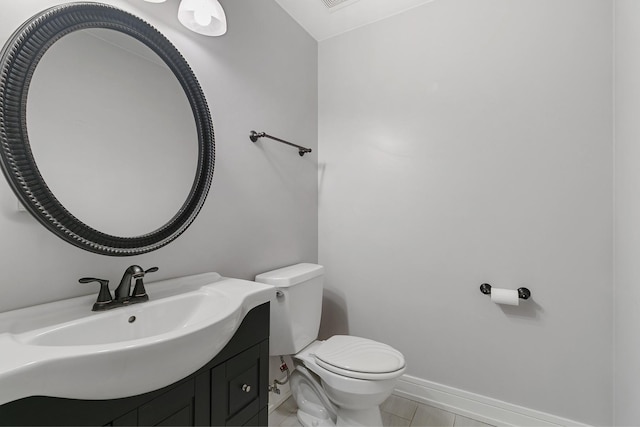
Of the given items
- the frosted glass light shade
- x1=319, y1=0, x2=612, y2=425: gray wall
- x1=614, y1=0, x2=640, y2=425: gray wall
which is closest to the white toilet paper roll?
x1=319, y1=0, x2=612, y2=425: gray wall

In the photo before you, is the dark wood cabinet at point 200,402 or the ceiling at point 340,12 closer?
the dark wood cabinet at point 200,402

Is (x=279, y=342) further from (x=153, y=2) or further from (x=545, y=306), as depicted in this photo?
(x=153, y=2)

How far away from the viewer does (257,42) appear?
1.55m

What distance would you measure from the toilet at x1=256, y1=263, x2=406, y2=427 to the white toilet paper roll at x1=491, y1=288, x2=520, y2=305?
583mm

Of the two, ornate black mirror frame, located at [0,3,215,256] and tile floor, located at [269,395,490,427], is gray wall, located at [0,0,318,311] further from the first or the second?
tile floor, located at [269,395,490,427]

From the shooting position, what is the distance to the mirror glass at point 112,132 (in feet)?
2.65

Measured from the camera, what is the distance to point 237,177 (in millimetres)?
1412

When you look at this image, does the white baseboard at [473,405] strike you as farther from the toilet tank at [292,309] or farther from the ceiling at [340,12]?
the ceiling at [340,12]

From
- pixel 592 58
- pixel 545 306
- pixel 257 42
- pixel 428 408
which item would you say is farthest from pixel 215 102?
pixel 428 408

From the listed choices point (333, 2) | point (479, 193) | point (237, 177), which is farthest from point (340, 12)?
point (479, 193)

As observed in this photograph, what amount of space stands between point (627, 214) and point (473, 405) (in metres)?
1.22

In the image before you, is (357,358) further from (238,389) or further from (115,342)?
(115,342)

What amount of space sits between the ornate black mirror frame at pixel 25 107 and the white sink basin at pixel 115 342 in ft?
0.59

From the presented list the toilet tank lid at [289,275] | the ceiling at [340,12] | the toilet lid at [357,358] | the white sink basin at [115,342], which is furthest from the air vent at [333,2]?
the toilet lid at [357,358]
